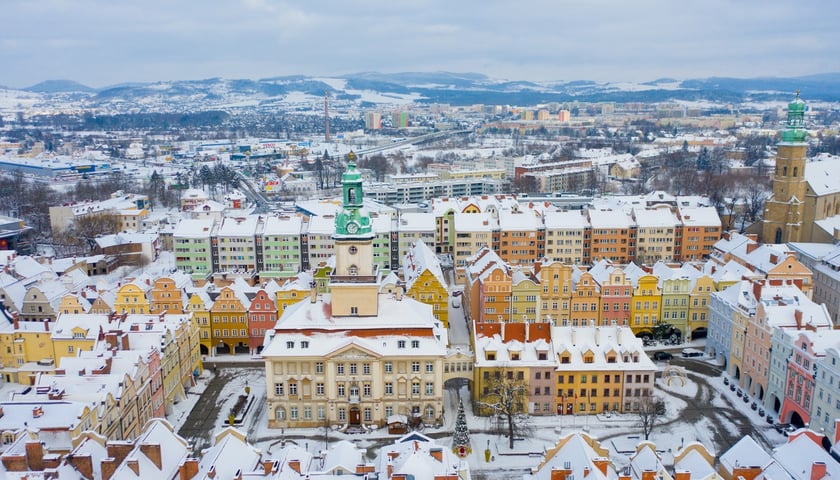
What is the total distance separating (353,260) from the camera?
55.3m

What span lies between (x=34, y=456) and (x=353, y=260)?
89.1 feet

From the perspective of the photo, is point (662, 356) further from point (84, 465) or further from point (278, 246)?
point (278, 246)

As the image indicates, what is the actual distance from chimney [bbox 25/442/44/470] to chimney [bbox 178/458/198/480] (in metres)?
6.72

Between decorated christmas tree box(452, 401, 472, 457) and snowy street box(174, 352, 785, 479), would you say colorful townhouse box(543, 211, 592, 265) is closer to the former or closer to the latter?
snowy street box(174, 352, 785, 479)

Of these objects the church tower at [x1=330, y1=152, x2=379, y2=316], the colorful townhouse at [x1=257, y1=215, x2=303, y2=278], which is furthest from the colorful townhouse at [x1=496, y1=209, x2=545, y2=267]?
the church tower at [x1=330, y1=152, x2=379, y2=316]

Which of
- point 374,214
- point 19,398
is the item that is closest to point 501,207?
point 374,214

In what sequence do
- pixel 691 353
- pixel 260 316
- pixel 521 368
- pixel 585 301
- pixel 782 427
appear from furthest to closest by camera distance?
pixel 585 301 → pixel 260 316 → pixel 691 353 → pixel 521 368 → pixel 782 427

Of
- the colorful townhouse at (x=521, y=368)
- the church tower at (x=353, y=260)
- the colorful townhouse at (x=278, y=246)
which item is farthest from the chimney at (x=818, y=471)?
the colorful townhouse at (x=278, y=246)

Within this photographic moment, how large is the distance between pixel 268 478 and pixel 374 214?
68788 millimetres

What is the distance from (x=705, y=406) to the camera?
54688 mm

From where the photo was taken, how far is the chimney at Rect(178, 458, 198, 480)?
32.2 metres

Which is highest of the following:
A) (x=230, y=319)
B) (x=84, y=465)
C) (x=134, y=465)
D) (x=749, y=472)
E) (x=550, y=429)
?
(x=134, y=465)

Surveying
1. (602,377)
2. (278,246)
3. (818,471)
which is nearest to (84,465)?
(818,471)

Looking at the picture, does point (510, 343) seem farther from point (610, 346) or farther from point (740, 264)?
point (740, 264)
